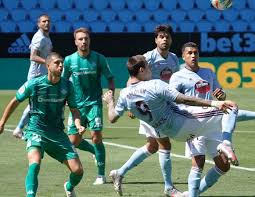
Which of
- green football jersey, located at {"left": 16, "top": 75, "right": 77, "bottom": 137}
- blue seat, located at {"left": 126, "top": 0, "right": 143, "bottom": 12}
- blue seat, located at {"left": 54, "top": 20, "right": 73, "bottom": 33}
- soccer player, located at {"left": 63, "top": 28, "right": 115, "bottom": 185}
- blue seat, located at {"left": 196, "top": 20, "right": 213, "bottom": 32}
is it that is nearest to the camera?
green football jersey, located at {"left": 16, "top": 75, "right": 77, "bottom": 137}

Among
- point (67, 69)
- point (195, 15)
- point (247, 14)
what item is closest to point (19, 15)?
point (195, 15)

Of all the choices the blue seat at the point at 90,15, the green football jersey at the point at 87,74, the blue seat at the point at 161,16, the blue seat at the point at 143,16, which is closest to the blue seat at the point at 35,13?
the blue seat at the point at 90,15

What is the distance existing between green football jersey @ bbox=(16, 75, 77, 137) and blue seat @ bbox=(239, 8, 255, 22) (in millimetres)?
20597

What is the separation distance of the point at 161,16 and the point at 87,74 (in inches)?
697

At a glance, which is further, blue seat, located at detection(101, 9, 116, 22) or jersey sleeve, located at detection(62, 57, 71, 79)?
blue seat, located at detection(101, 9, 116, 22)

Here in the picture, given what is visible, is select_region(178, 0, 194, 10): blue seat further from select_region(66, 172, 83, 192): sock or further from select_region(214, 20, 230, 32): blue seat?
select_region(66, 172, 83, 192): sock

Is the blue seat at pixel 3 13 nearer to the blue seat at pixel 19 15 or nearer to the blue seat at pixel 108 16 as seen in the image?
the blue seat at pixel 19 15

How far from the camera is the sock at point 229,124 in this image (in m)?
10.2

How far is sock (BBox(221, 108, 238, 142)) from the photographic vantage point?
1020 cm

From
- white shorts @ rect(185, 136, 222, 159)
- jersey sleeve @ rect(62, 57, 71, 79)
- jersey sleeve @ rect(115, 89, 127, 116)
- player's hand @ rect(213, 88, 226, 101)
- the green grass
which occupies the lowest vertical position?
the green grass

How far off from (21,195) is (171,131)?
2382 millimetres

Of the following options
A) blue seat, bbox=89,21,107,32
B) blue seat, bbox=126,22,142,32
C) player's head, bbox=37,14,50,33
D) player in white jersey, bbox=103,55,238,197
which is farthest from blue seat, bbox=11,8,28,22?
player in white jersey, bbox=103,55,238,197

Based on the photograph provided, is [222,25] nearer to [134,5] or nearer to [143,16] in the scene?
[143,16]

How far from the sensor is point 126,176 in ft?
45.0
